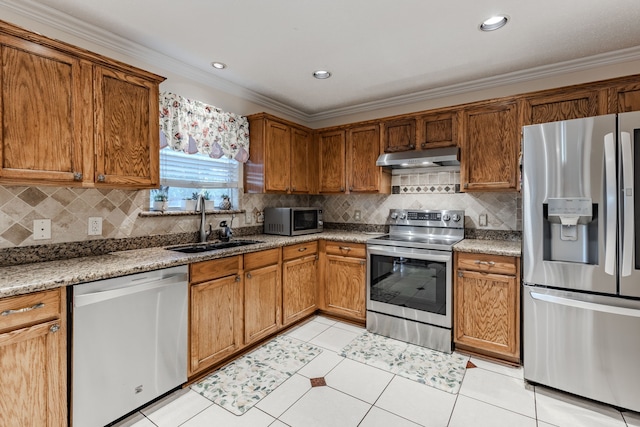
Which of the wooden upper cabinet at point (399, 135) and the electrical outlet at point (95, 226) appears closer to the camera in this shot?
the electrical outlet at point (95, 226)

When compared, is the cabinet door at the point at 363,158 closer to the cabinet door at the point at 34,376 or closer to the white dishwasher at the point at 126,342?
the white dishwasher at the point at 126,342

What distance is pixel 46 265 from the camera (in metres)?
1.81

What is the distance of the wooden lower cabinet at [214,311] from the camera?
84.4 inches

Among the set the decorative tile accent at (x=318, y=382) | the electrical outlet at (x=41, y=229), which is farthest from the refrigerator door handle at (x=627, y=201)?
the electrical outlet at (x=41, y=229)

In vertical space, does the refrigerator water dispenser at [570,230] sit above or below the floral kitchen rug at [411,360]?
above

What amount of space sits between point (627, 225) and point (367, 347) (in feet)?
6.64

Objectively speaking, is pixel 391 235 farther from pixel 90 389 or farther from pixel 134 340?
pixel 90 389

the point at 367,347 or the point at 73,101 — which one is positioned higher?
the point at 73,101

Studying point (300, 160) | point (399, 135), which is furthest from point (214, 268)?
point (399, 135)

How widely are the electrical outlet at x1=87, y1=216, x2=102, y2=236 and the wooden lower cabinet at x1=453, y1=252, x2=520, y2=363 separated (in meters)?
2.80

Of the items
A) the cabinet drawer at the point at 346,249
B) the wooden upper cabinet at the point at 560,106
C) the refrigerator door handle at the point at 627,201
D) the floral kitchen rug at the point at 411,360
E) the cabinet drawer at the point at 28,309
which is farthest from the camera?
the cabinet drawer at the point at 346,249

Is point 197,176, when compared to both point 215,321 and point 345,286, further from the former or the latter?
point 345,286

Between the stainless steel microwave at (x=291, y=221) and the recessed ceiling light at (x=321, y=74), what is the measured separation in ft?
4.42

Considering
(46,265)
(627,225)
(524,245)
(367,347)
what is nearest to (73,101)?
(46,265)
